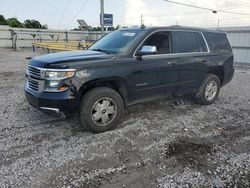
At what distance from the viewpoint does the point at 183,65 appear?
16.7 ft

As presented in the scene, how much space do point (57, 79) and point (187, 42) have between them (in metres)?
3.18

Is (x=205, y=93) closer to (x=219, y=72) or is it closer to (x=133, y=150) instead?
(x=219, y=72)

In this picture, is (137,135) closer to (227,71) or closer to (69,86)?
(69,86)

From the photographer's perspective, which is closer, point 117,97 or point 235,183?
point 235,183

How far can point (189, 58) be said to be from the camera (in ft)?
17.0

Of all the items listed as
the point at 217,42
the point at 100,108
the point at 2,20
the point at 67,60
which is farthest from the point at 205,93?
the point at 2,20

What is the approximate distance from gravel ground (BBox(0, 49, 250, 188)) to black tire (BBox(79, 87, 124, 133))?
17cm

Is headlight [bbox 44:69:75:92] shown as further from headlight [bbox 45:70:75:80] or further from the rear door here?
the rear door

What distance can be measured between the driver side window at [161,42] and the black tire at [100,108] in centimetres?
139

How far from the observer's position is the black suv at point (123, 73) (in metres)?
3.71

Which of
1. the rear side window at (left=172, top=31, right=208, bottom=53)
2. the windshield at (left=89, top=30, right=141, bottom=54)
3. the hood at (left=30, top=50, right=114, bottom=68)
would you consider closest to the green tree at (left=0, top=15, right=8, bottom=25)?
the windshield at (left=89, top=30, right=141, bottom=54)

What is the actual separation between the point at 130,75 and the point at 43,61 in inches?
62.0

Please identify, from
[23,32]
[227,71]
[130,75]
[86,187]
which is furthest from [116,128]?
[23,32]

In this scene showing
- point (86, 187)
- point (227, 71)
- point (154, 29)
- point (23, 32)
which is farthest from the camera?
point (23, 32)
